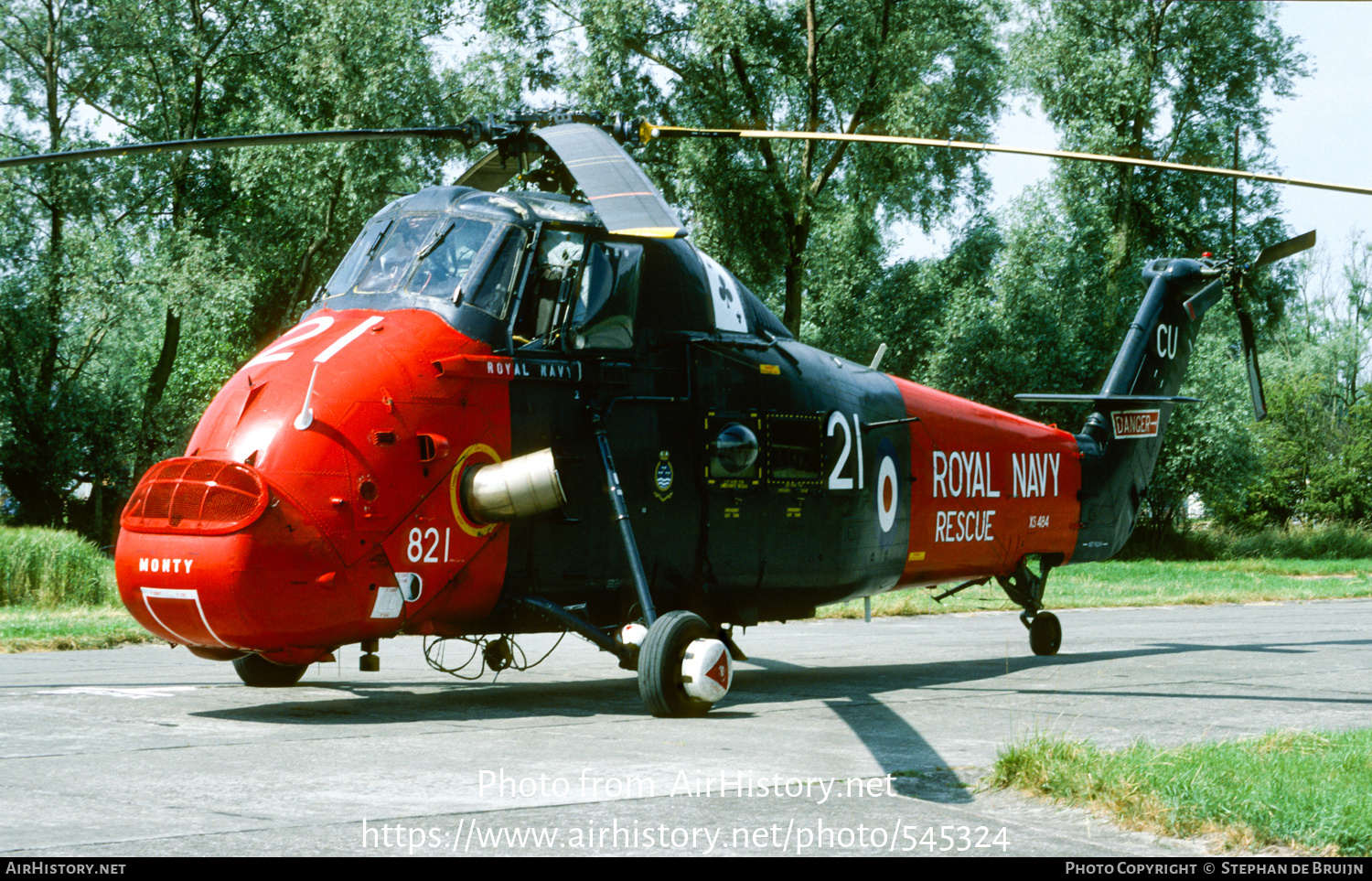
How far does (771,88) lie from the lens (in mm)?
32438

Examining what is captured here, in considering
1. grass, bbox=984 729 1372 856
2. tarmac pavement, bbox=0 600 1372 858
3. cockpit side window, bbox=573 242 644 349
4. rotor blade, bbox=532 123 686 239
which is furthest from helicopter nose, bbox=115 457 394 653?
grass, bbox=984 729 1372 856

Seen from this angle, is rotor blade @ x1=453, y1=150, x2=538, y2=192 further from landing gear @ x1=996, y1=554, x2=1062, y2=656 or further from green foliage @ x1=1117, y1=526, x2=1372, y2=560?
green foliage @ x1=1117, y1=526, x2=1372, y2=560

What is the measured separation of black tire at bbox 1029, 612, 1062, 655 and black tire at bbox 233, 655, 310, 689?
7.87 meters

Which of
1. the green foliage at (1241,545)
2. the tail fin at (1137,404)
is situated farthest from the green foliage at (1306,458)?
the tail fin at (1137,404)

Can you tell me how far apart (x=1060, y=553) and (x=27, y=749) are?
35.8 feet

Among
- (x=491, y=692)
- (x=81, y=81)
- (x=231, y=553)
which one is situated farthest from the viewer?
(x=81, y=81)

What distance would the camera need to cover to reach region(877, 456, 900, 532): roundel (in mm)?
12188

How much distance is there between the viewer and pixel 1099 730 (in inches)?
329

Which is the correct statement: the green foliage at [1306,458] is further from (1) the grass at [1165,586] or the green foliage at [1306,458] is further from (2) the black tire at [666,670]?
(2) the black tire at [666,670]

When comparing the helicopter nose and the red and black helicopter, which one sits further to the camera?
the red and black helicopter

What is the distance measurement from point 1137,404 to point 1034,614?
10.3 feet

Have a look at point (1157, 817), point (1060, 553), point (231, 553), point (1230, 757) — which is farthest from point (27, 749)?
point (1060, 553)

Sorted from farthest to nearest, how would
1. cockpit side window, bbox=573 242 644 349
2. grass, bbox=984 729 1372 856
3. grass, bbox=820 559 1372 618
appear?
grass, bbox=820 559 1372 618, cockpit side window, bbox=573 242 644 349, grass, bbox=984 729 1372 856

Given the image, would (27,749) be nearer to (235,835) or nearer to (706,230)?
(235,835)
